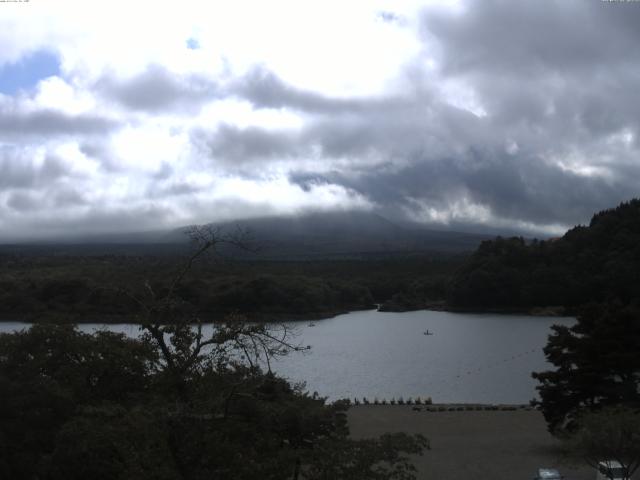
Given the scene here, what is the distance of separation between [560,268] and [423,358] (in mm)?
31062

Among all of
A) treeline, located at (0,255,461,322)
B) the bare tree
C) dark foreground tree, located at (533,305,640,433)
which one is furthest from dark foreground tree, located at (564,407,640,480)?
treeline, located at (0,255,461,322)

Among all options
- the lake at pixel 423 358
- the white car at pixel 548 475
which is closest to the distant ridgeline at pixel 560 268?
the lake at pixel 423 358

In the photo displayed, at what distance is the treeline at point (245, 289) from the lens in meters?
41.9

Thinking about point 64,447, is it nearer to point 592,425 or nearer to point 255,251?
point 255,251

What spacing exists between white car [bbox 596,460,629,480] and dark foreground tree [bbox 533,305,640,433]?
4.14m

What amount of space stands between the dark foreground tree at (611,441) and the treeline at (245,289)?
9439 mm

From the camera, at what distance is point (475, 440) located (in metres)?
18.1

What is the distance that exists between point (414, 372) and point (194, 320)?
2843 cm

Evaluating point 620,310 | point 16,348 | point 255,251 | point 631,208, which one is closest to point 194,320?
point 255,251

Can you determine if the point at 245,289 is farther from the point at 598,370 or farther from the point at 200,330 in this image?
the point at 200,330

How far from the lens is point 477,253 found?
74312 millimetres

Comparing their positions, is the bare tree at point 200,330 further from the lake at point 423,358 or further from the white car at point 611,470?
the lake at point 423,358

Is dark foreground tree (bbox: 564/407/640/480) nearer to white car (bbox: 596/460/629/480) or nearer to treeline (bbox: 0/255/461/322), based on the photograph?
white car (bbox: 596/460/629/480)

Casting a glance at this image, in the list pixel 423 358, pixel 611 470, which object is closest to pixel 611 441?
pixel 611 470
